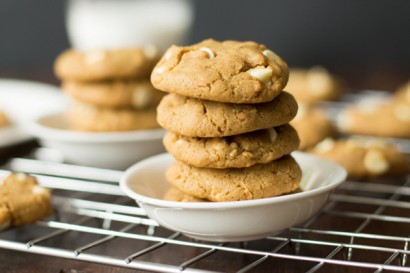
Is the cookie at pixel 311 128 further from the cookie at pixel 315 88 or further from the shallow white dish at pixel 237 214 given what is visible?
the shallow white dish at pixel 237 214

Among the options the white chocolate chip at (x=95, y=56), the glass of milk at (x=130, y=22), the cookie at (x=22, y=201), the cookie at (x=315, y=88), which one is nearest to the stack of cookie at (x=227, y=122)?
the cookie at (x=22, y=201)

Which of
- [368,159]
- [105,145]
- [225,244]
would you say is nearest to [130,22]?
[105,145]

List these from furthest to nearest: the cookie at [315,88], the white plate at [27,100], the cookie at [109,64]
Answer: the cookie at [315,88] → the white plate at [27,100] → the cookie at [109,64]

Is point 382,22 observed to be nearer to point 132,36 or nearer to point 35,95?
point 132,36

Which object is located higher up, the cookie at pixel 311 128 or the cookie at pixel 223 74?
the cookie at pixel 223 74

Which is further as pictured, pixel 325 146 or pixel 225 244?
pixel 325 146

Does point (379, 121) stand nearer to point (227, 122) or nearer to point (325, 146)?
point (325, 146)
